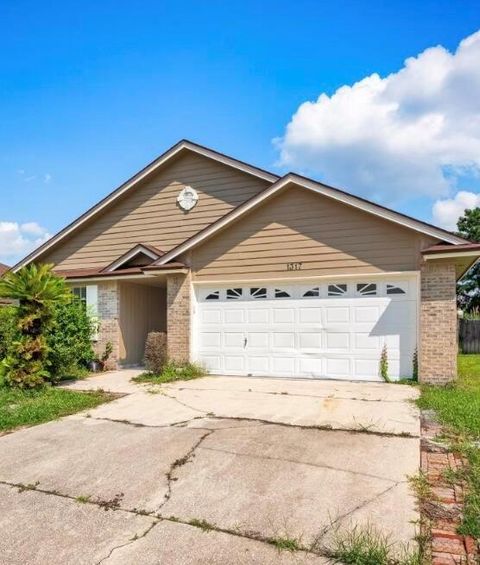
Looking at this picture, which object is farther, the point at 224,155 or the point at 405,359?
the point at 224,155

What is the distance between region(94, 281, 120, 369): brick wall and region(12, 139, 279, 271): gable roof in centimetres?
309

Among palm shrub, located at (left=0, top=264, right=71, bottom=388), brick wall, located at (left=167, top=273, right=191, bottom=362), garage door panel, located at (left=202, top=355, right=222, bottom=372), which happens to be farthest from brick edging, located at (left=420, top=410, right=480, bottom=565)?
palm shrub, located at (left=0, top=264, right=71, bottom=388)

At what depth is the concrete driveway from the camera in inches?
139

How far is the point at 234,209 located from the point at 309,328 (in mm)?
3522

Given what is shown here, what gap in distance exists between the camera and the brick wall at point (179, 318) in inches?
471

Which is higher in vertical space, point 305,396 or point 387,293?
point 387,293

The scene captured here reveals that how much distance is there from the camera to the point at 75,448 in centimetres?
588

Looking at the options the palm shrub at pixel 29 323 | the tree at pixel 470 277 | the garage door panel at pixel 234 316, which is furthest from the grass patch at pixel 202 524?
the tree at pixel 470 277

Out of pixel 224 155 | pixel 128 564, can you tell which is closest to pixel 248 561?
pixel 128 564

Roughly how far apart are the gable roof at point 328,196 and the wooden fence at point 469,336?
484 inches

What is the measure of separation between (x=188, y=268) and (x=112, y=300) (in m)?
3.35

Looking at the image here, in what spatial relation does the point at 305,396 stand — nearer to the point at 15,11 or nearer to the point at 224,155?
the point at 224,155

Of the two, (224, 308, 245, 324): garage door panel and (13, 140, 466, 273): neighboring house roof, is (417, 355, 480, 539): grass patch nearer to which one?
(13, 140, 466, 273): neighboring house roof

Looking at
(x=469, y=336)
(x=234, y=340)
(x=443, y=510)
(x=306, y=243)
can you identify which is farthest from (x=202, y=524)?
(x=469, y=336)
